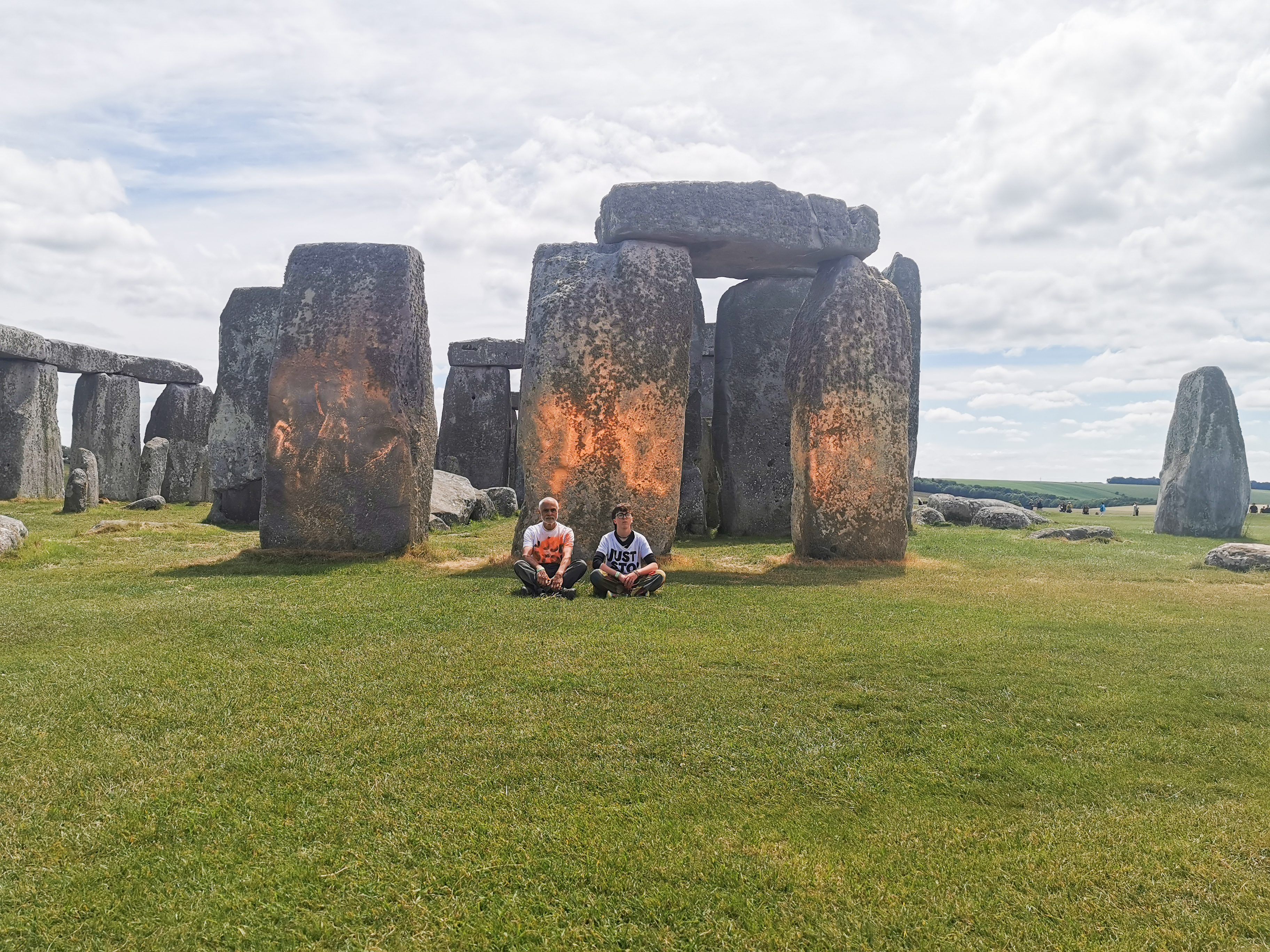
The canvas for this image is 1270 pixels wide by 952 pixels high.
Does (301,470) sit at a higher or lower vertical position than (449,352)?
lower

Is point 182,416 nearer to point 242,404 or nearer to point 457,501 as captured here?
point 242,404

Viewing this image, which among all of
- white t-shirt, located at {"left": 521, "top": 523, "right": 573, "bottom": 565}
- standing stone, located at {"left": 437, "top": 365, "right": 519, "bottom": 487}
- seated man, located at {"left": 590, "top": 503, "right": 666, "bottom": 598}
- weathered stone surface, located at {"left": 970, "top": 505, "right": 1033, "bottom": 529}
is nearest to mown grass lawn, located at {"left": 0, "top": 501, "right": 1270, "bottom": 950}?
seated man, located at {"left": 590, "top": 503, "right": 666, "bottom": 598}

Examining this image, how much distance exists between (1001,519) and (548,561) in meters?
11.4

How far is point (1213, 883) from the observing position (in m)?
2.69

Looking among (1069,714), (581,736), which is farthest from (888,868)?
(1069,714)

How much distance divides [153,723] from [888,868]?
9.63 feet

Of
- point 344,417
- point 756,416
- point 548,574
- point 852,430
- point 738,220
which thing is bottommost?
point 548,574

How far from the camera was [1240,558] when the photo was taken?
966 centimetres

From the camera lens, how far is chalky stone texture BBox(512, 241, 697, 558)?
905cm

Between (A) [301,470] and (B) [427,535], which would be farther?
(B) [427,535]

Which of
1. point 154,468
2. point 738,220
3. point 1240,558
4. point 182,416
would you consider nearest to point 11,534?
point 738,220

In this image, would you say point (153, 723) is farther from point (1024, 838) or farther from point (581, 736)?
point (1024, 838)

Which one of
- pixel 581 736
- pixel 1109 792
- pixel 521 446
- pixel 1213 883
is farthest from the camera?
pixel 521 446

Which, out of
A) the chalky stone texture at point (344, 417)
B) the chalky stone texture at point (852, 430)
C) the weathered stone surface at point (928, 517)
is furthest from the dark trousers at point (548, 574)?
the weathered stone surface at point (928, 517)
